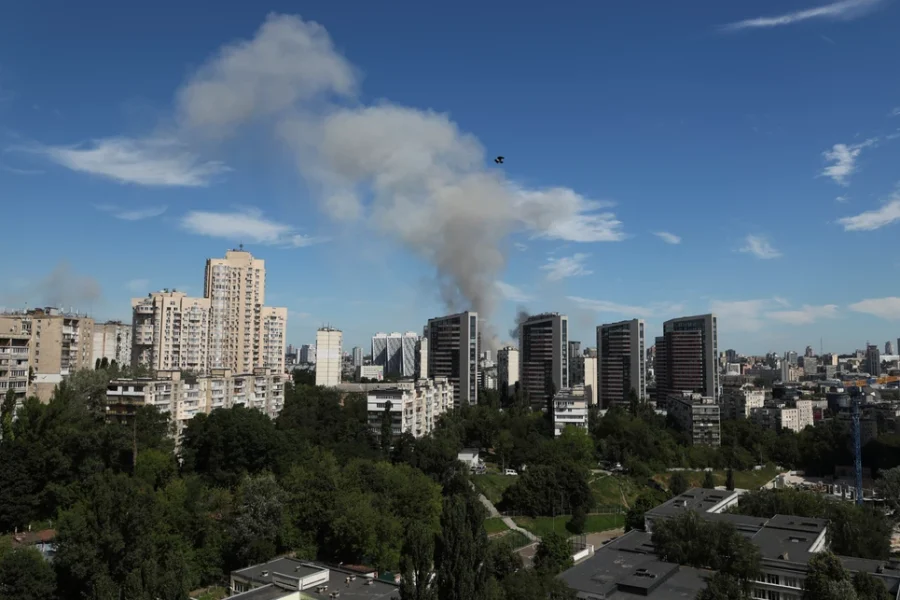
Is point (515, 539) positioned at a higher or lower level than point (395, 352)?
lower

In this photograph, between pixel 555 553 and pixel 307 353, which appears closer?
pixel 555 553

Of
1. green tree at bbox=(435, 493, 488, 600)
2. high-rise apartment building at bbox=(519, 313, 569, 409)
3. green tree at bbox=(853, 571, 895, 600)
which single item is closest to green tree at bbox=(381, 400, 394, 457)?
high-rise apartment building at bbox=(519, 313, 569, 409)

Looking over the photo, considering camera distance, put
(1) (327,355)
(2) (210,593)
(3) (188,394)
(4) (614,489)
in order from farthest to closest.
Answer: (1) (327,355), (4) (614,489), (3) (188,394), (2) (210,593)

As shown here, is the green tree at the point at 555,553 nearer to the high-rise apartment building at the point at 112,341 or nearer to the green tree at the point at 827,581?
the green tree at the point at 827,581

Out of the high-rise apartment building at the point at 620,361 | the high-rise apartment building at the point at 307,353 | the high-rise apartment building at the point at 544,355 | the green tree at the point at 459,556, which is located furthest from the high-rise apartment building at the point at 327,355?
the high-rise apartment building at the point at 307,353

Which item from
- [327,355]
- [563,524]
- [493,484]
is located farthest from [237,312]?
[563,524]

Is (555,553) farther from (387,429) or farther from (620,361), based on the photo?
(620,361)

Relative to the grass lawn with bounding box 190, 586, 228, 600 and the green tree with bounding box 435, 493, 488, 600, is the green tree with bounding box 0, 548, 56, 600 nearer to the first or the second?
the grass lawn with bounding box 190, 586, 228, 600
